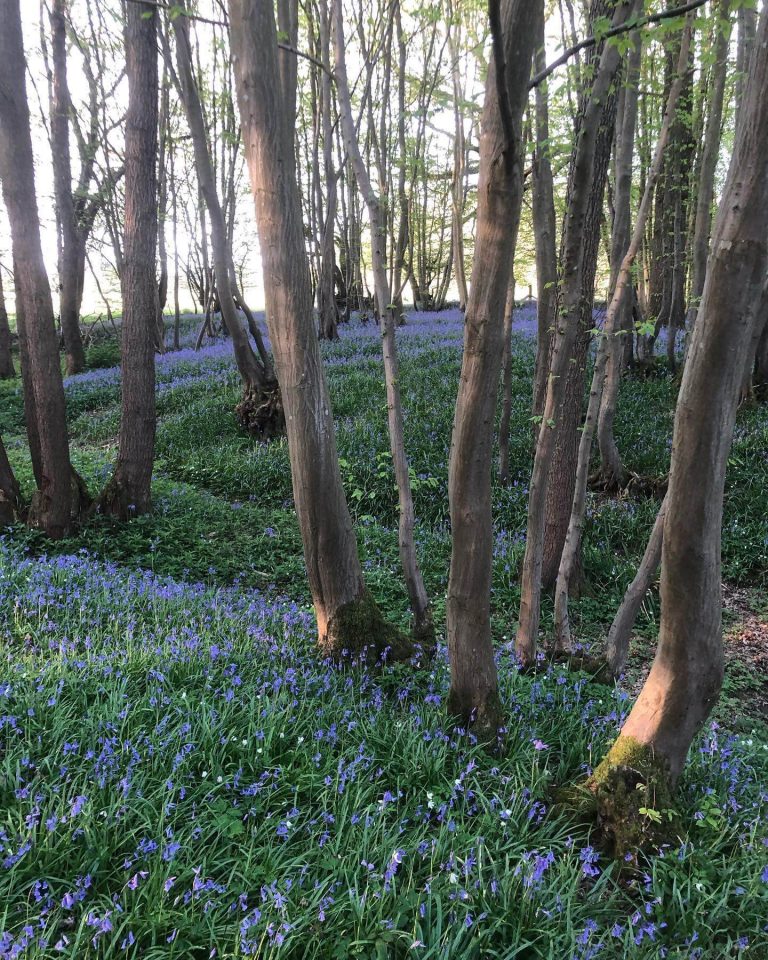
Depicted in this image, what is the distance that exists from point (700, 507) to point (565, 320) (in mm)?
1831

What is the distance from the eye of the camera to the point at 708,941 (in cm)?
221

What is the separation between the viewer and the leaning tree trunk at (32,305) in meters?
5.85

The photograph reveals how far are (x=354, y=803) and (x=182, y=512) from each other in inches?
219

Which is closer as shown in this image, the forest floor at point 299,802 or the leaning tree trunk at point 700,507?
the forest floor at point 299,802

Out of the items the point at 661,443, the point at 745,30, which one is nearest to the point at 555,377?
the point at 661,443

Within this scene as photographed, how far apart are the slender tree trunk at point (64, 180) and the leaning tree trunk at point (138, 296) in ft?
26.7

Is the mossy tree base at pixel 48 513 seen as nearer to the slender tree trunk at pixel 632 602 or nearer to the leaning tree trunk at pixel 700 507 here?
the slender tree trunk at pixel 632 602

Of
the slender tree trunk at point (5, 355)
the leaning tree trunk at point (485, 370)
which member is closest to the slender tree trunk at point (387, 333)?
the leaning tree trunk at point (485, 370)

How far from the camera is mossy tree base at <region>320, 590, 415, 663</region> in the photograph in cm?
409

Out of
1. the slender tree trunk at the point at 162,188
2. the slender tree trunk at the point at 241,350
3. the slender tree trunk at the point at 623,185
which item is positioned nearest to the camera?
the slender tree trunk at the point at 623,185

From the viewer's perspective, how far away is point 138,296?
7230mm

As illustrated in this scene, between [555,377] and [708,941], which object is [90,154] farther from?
[708,941]

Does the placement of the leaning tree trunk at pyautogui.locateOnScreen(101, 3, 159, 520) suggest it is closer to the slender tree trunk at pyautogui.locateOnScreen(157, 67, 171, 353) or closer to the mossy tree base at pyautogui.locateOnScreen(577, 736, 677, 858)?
the mossy tree base at pyautogui.locateOnScreen(577, 736, 677, 858)

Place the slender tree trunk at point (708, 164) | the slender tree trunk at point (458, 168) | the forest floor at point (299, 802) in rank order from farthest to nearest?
the slender tree trunk at point (458, 168), the slender tree trunk at point (708, 164), the forest floor at point (299, 802)
